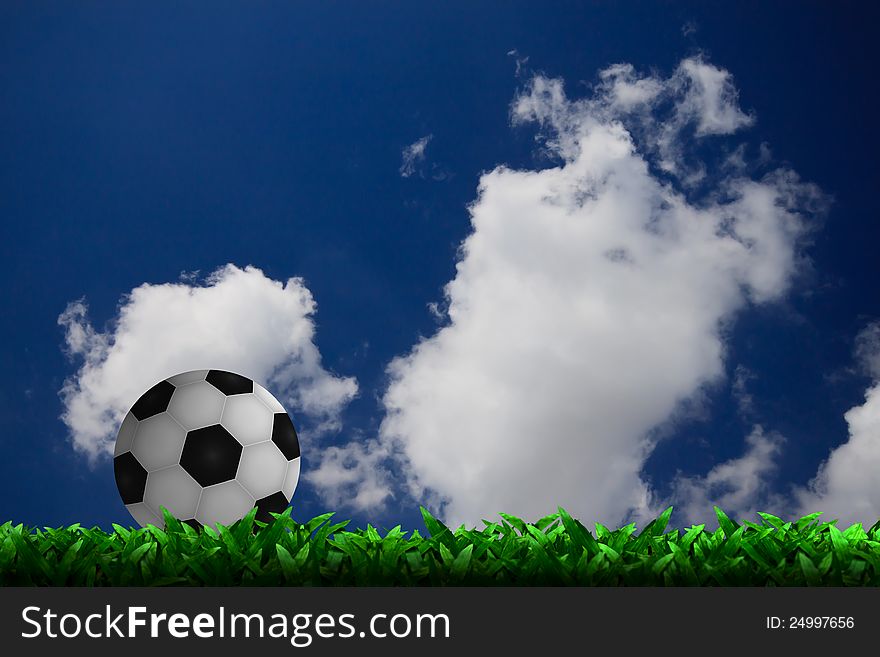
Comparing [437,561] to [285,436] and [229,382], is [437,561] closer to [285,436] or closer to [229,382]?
[285,436]

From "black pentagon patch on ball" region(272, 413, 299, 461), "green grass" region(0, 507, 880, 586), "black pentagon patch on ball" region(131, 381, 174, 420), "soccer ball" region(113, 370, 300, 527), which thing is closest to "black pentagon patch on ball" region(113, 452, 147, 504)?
"soccer ball" region(113, 370, 300, 527)

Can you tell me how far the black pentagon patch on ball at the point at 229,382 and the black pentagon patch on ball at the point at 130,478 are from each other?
0.73 metres

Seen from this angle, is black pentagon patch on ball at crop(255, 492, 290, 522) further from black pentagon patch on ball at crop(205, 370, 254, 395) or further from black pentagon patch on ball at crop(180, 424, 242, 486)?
black pentagon patch on ball at crop(205, 370, 254, 395)

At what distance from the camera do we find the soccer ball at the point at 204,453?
4711mm

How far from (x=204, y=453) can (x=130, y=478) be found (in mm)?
545

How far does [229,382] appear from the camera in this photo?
16.8 feet

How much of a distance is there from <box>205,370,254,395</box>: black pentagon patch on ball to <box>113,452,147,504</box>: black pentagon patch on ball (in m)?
0.73

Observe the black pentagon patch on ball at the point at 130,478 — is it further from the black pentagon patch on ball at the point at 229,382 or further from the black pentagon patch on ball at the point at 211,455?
the black pentagon patch on ball at the point at 229,382

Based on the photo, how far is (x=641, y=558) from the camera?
3.19 meters

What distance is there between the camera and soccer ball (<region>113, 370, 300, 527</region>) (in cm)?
471
